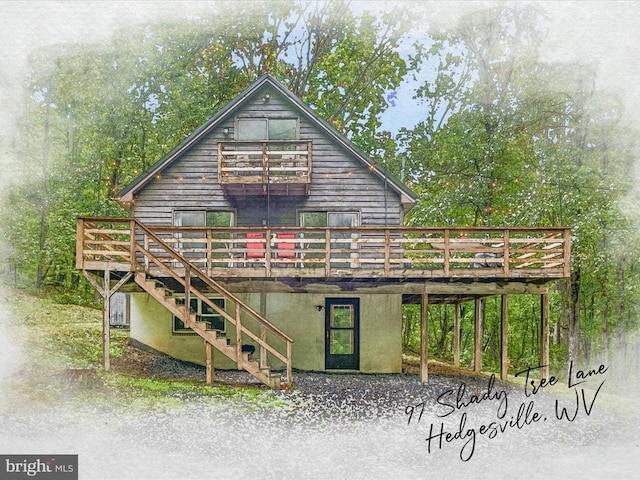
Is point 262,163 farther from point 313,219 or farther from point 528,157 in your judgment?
point 528,157

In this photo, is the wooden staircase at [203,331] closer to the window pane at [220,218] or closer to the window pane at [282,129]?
the window pane at [220,218]

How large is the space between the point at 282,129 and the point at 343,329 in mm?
5916

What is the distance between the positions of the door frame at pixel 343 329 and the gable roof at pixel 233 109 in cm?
321

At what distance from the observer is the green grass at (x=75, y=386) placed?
32.7 feet

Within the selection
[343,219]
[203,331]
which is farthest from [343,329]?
[203,331]

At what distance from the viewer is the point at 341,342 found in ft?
53.4

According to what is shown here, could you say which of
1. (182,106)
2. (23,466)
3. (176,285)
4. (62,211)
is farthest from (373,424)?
(182,106)

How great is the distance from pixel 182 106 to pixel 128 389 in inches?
526

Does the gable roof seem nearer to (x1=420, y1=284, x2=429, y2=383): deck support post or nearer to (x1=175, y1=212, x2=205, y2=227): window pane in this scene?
(x1=175, y1=212, x2=205, y2=227): window pane

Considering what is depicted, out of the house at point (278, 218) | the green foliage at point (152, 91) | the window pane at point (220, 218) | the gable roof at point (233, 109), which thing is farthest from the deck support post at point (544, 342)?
the window pane at point (220, 218)

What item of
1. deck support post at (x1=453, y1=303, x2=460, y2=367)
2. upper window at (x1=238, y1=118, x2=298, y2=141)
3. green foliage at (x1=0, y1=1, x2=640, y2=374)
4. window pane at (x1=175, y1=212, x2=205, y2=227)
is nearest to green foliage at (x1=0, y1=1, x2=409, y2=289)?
green foliage at (x1=0, y1=1, x2=640, y2=374)

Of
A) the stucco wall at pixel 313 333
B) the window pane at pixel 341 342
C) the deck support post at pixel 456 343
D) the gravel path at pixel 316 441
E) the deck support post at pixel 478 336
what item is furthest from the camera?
the deck support post at pixel 456 343

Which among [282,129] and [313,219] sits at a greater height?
[282,129]

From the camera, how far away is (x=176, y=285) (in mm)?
15031
